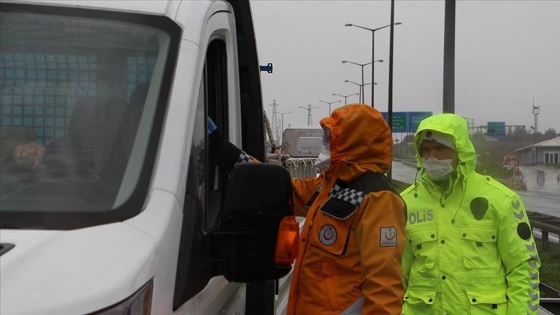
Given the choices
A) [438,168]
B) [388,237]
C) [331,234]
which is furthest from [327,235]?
[438,168]

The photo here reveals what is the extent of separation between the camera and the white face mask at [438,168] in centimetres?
324

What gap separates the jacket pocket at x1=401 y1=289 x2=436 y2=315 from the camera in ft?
10.4

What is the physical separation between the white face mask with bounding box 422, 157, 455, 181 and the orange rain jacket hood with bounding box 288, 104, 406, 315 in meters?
0.30

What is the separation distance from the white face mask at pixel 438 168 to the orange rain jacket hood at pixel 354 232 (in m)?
0.30

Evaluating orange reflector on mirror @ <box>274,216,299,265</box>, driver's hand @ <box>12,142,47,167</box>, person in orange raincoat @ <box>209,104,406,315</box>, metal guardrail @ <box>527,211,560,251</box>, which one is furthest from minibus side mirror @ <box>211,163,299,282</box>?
metal guardrail @ <box>527,211,560,251</box>

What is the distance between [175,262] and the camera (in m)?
1.88

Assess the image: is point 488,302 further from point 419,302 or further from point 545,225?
point 545,225

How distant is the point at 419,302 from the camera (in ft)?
10.5

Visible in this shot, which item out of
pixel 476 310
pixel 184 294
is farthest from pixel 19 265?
pixel 476 310

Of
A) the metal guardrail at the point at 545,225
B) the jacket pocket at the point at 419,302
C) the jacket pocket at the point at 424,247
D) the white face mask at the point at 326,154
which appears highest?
the white face mask at the point at 326,154

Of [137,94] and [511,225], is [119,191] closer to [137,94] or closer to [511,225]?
[137,94]

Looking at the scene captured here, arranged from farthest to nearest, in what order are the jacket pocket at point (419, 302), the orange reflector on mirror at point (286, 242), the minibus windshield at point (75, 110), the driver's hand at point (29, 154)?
the jacket pocket at point (419, 302)
the orange reflector on mirror at point (286, 242)
the driver's hand at point (29, 154)
the minibus windshield at point (75, 110)

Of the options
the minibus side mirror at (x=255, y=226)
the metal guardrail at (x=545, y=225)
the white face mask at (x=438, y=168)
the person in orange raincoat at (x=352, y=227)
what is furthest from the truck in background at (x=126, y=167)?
the metal guardrail at (x=545, y=225)

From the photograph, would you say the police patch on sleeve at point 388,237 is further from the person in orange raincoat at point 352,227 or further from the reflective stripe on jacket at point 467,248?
the reflective stripe on jacket at point 467,248
